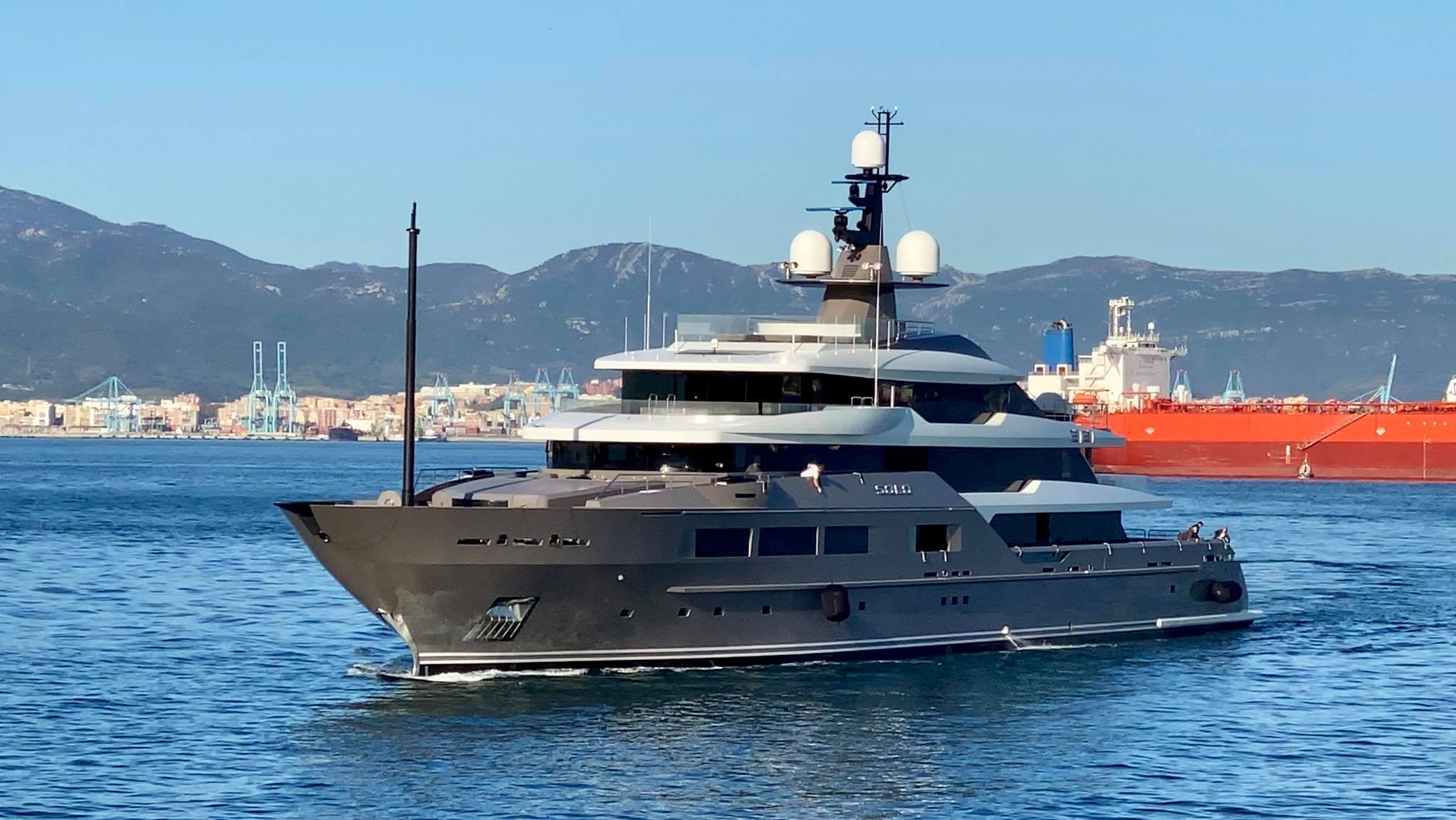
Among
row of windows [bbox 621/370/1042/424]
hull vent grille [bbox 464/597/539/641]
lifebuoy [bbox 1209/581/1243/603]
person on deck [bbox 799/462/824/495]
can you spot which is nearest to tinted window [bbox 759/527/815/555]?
person on deck [bbox 799/462/824/495]

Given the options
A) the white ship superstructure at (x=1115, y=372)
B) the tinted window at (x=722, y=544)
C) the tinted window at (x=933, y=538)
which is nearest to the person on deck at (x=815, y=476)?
the tinted window at (x=722, y=544)

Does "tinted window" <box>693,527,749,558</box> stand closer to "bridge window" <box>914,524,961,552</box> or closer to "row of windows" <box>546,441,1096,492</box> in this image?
"row of windows" <box>546,441,1096,492</box>

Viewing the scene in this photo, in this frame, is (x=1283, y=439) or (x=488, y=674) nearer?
(x=488, y=674)

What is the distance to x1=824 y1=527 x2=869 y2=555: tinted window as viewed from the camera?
27.2 meters

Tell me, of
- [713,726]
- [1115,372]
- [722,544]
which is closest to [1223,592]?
[722,544]

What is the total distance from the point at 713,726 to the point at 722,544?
3.14m

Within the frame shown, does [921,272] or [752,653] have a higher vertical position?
[921,272]

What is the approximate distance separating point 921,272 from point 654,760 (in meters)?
12.5

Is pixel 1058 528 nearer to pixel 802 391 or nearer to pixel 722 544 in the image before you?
pixel 802 391

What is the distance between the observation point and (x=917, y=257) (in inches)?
1260

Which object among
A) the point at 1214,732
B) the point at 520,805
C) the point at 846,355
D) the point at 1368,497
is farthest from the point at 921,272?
the point at 1368,497

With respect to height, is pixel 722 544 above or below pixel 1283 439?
below

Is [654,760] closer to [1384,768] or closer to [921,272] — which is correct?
[1384,768]

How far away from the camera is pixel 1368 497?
79062 millimetres
